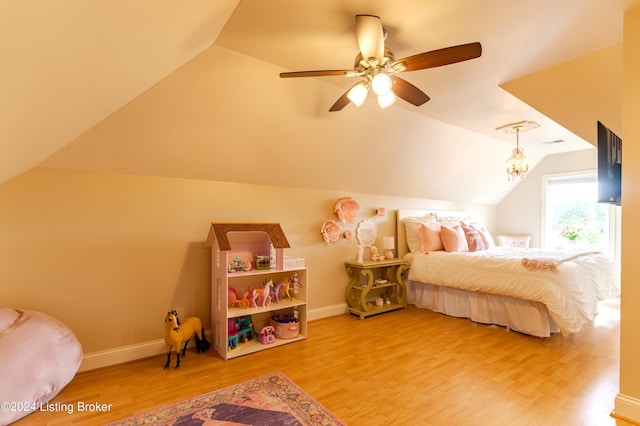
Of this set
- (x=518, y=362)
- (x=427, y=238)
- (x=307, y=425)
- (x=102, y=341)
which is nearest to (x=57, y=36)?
(x=307, y=425)

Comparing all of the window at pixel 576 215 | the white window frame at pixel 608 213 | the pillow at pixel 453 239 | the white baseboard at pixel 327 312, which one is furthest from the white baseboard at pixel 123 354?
the window at pixel 576 215

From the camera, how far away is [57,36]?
1.13 meters

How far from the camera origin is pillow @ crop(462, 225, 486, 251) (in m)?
4.45

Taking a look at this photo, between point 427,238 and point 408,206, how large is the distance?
67 cm

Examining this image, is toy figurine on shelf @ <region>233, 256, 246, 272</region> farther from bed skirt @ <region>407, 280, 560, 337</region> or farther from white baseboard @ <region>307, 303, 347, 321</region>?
bed skirt @ <region>407, 280, 560, 337</region>

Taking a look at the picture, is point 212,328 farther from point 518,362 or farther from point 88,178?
point 518,362

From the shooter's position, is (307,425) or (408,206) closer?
(307,425)

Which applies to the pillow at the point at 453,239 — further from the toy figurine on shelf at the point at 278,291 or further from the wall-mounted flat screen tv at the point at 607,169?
the toy figurine on shelf at the point at 278,291

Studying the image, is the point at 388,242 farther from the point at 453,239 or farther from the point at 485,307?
the point at 485,307

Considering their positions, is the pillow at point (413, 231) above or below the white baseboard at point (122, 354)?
above

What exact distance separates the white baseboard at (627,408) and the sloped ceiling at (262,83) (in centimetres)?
233

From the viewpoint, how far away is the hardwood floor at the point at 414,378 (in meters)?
1.94

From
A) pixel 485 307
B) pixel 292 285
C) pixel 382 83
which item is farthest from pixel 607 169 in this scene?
pixel 292 285

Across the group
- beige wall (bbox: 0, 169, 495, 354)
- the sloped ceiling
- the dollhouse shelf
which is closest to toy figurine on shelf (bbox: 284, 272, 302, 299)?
the dollhouse shelf
